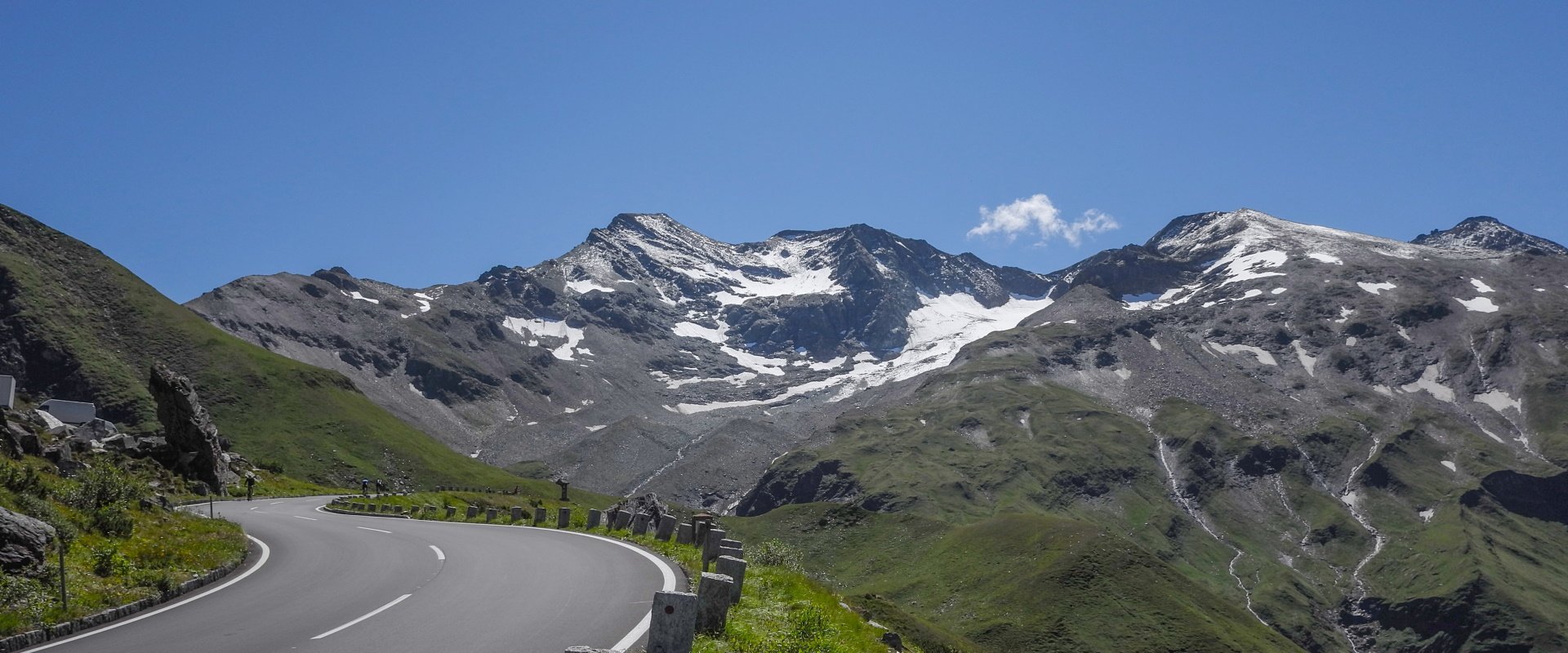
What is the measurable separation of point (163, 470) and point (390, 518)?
741 inches

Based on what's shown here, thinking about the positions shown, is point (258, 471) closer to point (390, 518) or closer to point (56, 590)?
point (390, 518)

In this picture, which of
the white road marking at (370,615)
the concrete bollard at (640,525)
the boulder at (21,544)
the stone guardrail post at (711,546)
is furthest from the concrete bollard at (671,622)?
the concrete bollard at (640,525)

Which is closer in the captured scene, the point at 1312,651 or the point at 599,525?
the point at 599,525

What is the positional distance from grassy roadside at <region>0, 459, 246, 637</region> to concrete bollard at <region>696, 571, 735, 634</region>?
11270mm

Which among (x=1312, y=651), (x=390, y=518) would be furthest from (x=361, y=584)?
(x=1312, y=651)

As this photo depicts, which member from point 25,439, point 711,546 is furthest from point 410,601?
point 25,439

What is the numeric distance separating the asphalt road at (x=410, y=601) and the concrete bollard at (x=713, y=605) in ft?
3.92

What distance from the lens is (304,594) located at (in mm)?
21000

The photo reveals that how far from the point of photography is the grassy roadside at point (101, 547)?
17500mm

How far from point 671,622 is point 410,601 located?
935cm

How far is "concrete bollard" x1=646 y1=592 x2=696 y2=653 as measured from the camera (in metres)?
13.0

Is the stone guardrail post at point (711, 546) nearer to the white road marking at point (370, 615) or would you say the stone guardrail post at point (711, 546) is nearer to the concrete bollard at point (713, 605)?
the white road marking at point (370, 615)

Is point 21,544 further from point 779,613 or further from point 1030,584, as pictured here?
point 1030,584

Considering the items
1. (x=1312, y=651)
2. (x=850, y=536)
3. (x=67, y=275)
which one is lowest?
(x=1312, y=651)
